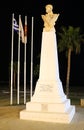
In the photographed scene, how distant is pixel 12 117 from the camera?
20312 mm

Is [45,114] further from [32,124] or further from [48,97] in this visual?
[32,124]

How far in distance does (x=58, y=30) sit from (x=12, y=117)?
2224 inches

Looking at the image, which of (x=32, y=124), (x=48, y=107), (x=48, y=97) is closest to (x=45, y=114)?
(x=48, y=107)

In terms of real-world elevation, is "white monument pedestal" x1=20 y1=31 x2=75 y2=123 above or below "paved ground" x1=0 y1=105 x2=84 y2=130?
above

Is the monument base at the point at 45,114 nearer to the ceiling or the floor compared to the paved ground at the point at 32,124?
nearer to the ceiling

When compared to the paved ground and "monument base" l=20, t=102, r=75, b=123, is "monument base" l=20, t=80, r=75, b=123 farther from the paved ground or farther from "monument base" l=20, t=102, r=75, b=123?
the paved ground

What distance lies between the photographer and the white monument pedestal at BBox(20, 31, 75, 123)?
1919cm

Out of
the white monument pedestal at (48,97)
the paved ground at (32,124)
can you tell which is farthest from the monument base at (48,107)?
the paved ground at (32,124)

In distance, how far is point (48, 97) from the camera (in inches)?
784

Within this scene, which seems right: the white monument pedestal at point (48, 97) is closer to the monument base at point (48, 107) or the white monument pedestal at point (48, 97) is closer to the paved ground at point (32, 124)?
the monument base at point (48, 107)

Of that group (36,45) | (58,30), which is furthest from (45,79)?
(36,45)


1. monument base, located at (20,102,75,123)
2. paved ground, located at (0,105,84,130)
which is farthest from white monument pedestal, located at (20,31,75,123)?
paved ground, located at (0,105,84,130)

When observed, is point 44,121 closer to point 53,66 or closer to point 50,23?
point 53,66

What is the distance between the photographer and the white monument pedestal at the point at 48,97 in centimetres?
1919
